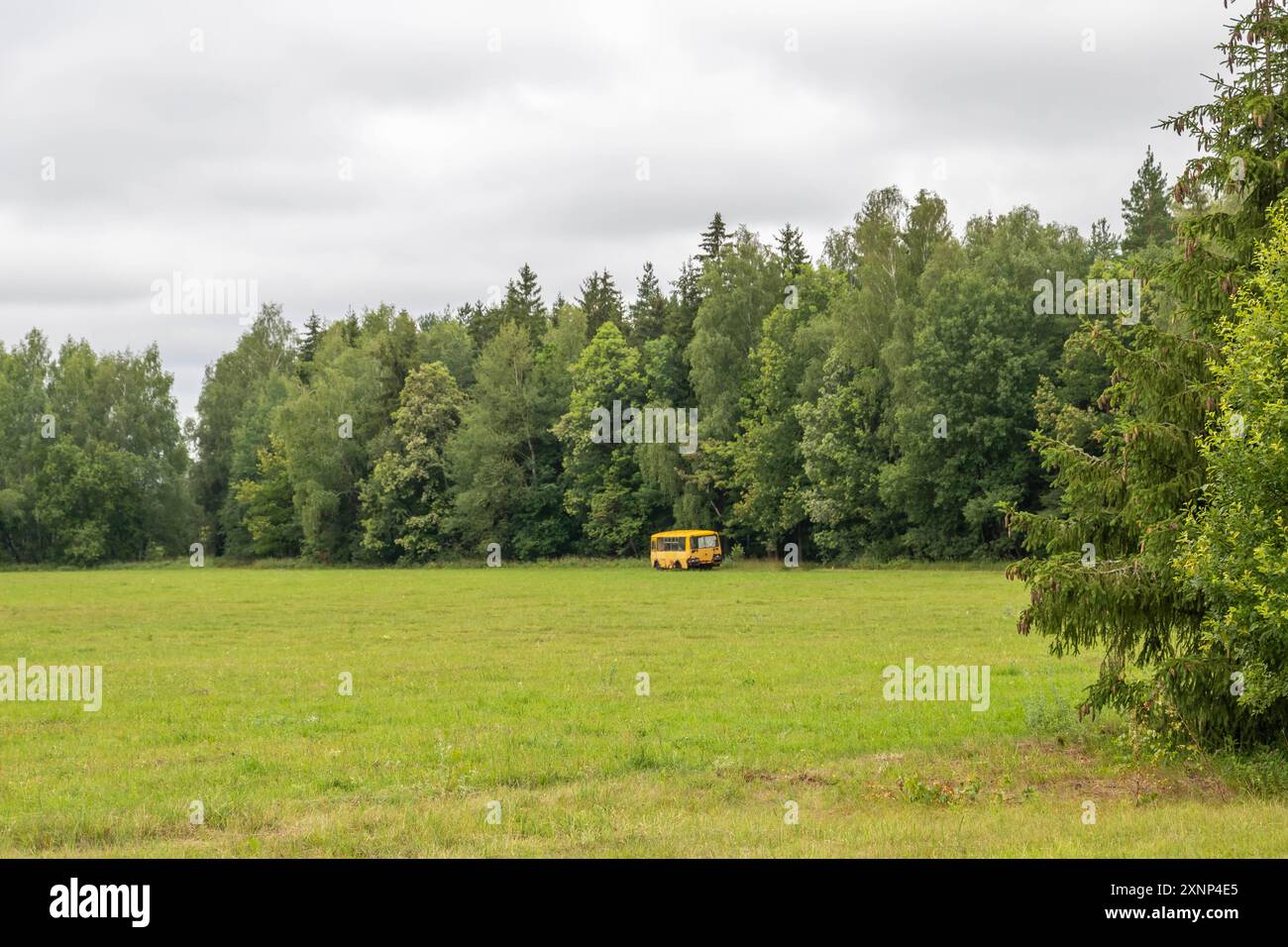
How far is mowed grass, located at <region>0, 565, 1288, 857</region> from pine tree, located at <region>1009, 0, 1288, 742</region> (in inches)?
50.5

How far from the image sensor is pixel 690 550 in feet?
248

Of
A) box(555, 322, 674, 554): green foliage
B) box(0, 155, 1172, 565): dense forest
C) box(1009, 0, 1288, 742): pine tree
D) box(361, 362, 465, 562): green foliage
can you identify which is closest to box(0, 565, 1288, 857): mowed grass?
box(1009, 0, 1288, 742): pine tree

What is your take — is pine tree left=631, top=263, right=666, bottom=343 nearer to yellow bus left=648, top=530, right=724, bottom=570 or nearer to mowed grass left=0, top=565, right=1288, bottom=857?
yellow bus left=648, top=530, right=724, bottom=570

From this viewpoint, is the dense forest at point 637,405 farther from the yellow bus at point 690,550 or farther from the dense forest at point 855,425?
the yellow bus at point 690,550

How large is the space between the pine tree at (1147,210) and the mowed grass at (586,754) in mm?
52881

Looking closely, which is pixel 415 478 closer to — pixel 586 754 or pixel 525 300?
pixel 525 300

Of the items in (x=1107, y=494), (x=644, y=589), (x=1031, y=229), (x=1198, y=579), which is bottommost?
(x=644, y=589)

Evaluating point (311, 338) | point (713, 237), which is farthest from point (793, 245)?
point (311, 338)

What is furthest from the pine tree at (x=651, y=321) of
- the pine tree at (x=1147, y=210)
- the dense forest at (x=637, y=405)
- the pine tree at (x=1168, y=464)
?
the pine tree at (x=1168, y=464)

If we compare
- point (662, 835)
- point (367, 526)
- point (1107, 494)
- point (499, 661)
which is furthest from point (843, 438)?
point (662, 835)

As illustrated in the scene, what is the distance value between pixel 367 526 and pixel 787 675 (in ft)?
243
